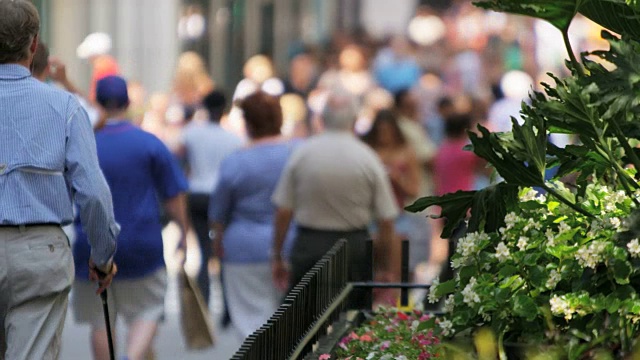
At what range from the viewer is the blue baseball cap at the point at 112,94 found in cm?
838

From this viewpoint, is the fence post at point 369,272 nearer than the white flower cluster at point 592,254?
No

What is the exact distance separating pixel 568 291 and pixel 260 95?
19.4 ft

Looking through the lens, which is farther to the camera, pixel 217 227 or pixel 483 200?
pixel 217 227

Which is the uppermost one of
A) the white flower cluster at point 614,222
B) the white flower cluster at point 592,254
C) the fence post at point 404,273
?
the white flower cluster at point 614,222

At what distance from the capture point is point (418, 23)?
2681cm

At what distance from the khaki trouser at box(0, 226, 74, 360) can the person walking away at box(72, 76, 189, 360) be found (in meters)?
2.64

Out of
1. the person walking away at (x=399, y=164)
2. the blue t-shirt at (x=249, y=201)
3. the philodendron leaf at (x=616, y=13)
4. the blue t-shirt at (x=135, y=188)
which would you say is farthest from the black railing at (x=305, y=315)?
the person walking away at (x=399, y=164)

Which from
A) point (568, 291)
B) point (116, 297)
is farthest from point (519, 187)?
point (116, 297)

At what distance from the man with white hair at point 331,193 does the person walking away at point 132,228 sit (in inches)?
31.9

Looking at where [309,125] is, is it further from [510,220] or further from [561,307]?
[561,307]

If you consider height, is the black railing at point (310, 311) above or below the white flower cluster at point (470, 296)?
below

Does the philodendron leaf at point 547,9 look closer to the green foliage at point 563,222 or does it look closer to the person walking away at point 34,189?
the green foliage at point 563,222

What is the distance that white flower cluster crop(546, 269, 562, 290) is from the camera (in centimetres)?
386

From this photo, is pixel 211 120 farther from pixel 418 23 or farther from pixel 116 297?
pixel 418 23
